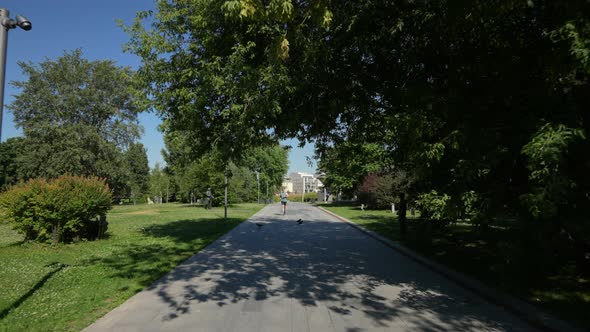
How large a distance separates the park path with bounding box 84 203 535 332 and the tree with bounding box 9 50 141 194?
28.9 m

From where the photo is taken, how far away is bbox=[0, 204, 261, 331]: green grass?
4.71 meters

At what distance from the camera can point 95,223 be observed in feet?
39.5

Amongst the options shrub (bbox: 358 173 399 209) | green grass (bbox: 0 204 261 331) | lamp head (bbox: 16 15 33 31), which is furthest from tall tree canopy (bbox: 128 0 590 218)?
shrub (bbox: 358 173 399 209)

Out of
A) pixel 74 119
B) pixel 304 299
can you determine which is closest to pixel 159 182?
pixel 74 119

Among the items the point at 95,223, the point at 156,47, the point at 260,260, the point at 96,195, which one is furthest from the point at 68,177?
the point at 260,260

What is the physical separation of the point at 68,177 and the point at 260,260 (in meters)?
6.70

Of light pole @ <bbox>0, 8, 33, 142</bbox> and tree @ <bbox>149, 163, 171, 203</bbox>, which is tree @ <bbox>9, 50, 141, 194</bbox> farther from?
light pole @ <bbox>0, 8, 33, 142</bbox>

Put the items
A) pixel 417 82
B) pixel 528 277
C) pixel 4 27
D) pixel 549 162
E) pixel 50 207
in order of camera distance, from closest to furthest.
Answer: pixel 549 162
pixel 4 27
pixel 528 277
pixel 417 82
pixel 50 207

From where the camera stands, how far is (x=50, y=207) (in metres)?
10.4

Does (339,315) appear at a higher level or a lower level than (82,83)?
lower

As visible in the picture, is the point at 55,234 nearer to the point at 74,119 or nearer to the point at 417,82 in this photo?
the point at 417,82

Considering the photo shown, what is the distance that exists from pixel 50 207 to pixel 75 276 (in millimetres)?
4497

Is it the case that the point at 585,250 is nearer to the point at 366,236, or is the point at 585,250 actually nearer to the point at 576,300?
the point at 576,300

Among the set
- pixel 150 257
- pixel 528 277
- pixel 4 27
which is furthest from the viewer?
pixel 150 257
